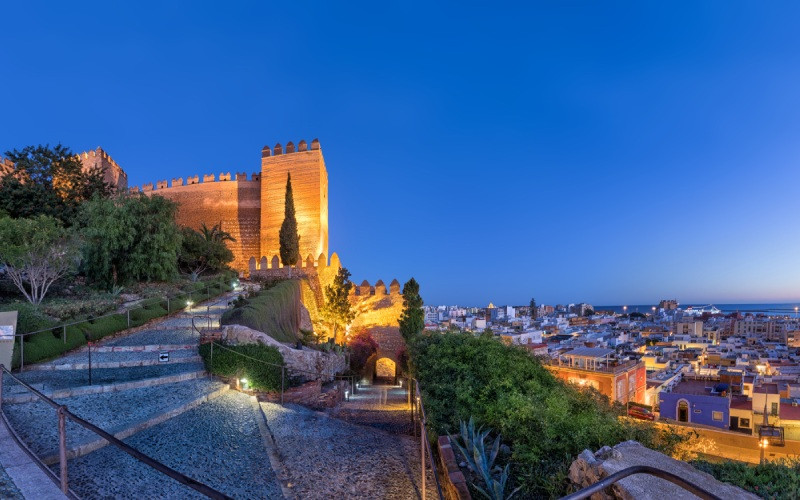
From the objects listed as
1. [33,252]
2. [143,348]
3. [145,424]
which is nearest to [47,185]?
[33,252]

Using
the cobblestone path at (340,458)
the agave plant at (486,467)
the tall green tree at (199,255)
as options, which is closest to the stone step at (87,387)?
the cobblestone path at (340,458)

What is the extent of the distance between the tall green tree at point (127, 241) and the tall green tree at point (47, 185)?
Result: 209cm

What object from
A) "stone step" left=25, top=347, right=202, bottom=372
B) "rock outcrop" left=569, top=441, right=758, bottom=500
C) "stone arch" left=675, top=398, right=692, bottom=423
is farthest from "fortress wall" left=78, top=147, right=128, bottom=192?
"stone arch" left=675, top=398, right=692, bottom=423

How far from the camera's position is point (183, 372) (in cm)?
777

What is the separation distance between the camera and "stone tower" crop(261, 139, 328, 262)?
30.5 meters

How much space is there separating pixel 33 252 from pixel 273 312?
694 cm

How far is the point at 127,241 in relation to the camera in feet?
51.9

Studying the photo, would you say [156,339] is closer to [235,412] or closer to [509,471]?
[235,412]

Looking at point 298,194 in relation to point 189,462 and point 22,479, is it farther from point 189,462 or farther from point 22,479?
point 22,479

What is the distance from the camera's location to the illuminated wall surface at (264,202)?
30625 millimetres

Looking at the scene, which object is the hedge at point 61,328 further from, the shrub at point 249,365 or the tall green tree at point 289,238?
the tall green tree at point 289,238

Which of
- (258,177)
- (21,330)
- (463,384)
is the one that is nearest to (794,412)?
(463,384)

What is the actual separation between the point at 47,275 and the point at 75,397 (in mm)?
9274

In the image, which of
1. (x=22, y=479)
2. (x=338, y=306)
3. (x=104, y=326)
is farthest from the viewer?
(x=338, y=306)
